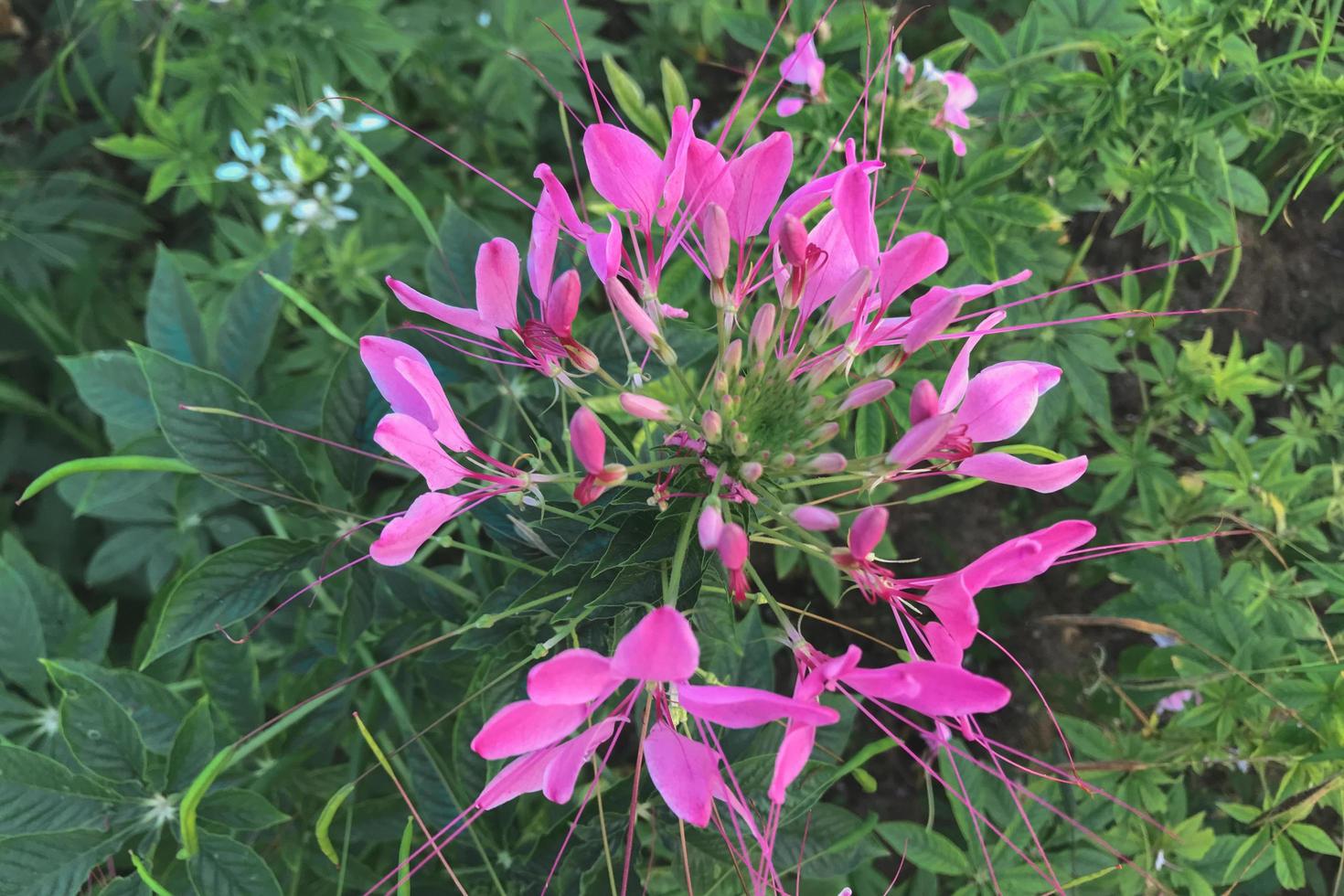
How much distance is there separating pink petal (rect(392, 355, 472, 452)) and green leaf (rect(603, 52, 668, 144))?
0.88 metres

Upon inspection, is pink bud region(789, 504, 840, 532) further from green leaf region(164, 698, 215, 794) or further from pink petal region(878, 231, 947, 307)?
green leaf region(164, 698, 215, 794)

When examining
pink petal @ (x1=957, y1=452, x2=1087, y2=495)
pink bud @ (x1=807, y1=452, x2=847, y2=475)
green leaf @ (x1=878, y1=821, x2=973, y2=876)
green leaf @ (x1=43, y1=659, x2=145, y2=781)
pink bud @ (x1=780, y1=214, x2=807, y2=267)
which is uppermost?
pink bud @ (x1=780, y1=214, x2=807, y2=267)

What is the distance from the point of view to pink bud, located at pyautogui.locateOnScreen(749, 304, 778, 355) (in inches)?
31.5

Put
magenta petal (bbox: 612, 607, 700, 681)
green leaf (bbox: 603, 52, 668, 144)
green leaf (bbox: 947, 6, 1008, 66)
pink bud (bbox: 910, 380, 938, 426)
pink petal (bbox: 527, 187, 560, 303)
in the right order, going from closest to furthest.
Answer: magenta petal (bbox: 612, 607, 700, 681) < pink bud (bbox: 910, 380, 938, 426) < pink petal (bbox: 527, 187, 560, 303) < green leaf (bbox: 603, 52, 668, 144) < green leaf (bbox: 947, 6, 1008, 66)

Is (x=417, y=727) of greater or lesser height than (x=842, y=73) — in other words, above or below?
below

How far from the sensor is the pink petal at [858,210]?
74 centimetres

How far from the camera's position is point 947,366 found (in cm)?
154

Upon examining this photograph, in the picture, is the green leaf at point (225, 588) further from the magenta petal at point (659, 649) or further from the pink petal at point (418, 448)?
the magenta petal at point (659, 649)

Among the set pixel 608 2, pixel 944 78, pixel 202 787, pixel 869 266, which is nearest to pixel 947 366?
pixel 944 78

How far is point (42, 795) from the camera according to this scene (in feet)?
3.53

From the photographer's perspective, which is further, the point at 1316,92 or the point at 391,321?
the point at 391,321

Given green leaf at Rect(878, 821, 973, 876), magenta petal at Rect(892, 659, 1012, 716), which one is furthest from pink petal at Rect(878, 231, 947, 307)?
green leaf at Rect(878, 821, 973, 876)

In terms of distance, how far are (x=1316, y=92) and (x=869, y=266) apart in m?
1.01

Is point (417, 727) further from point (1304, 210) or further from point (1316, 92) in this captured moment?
point (1304, 210)
